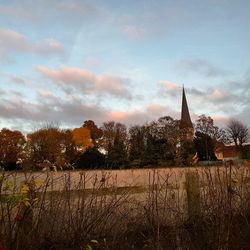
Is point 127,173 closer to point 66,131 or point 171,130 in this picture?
point 171,130

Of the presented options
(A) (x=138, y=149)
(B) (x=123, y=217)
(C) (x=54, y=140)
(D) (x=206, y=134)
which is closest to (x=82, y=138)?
(C) (x=54, y=140)

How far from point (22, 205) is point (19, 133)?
214 feet

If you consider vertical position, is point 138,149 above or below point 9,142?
below

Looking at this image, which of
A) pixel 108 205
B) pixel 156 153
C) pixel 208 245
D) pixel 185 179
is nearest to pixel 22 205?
pixel 108 205

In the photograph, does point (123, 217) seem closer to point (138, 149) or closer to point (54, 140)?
point (138, 149)

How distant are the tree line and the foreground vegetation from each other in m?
21.4

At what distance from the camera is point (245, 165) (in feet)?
21.9

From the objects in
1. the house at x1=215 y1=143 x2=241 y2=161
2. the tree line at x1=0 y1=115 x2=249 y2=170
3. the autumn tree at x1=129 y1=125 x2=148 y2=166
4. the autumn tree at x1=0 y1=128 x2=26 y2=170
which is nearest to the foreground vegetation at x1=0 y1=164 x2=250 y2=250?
the house at x1=215 y1=143 x2=241 y2=161

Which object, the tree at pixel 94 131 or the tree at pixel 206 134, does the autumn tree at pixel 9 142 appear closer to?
the tree at pixel 94 131

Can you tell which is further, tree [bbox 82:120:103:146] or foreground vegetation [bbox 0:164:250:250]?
tree [bbox 82:120:103:146]

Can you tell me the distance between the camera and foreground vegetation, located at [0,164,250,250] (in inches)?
169

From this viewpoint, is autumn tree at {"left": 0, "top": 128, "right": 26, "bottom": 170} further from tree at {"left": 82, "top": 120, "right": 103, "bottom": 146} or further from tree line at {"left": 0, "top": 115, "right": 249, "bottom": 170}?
tree at {"left": 82, "top": 120, "right": 103, "bottom": 146}

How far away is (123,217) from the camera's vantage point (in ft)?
16.8

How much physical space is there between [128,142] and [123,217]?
41338 mm
